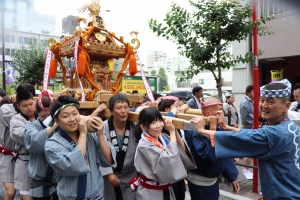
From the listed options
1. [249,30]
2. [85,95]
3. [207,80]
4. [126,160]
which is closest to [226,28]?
[249,30]

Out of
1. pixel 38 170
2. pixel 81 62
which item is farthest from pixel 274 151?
pixel 81 62

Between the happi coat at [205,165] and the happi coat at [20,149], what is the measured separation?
2.01 metres

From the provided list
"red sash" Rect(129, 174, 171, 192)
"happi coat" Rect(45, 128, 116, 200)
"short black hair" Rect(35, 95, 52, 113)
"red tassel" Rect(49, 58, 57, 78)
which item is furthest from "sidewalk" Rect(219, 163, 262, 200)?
"red tassel" Rect(49, 58, 57, 78)

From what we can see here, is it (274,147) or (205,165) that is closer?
(274,147)

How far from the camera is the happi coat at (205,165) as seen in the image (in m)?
2.44

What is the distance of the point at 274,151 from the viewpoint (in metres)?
1.85

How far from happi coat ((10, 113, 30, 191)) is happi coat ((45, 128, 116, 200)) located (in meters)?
1.20

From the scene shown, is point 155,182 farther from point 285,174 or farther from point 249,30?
point 249,30

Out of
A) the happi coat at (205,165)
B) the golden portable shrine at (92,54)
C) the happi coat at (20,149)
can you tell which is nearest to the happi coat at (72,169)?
the happi coat at (205,165)

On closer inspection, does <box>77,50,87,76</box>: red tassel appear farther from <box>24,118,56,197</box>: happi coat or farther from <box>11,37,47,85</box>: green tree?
<box>11,37,47,85</box>: green tree

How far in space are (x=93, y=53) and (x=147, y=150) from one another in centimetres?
240

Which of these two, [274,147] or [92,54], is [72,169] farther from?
[92,54]

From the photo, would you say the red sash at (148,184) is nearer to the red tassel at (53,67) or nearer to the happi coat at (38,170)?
the happi coat at (38,170)

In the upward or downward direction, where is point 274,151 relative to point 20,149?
upward
